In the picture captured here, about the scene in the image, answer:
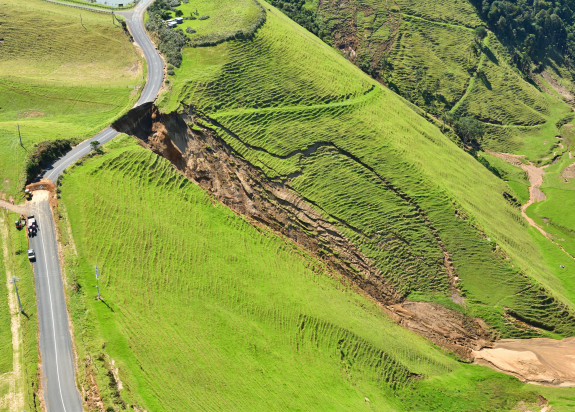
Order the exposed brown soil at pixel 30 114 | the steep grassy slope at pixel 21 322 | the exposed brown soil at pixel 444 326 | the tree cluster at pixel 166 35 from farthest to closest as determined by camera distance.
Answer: the tree cluster at pixel 166 35 < the exposed brown soil at pixel 30 114 < the exposed brown soil at pixel 444 326 < the steep grassy slope at pixel 21 322

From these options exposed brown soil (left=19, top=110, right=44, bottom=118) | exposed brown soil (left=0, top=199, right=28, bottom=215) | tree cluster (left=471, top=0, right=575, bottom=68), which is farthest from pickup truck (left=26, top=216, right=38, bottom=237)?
tree cluster (left=471, top=0, right=575, bottom=68)

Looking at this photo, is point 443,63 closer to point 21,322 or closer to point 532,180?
point 532,180

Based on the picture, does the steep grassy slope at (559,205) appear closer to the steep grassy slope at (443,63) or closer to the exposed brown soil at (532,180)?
the exposed brown soil at (532,180)

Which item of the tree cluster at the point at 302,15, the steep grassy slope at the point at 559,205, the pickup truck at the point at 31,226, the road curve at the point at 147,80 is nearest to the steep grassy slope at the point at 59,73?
the road curve at the point at 147,80

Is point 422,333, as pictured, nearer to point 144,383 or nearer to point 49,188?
point 144,383

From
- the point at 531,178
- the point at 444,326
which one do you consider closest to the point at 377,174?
the point at 444,326

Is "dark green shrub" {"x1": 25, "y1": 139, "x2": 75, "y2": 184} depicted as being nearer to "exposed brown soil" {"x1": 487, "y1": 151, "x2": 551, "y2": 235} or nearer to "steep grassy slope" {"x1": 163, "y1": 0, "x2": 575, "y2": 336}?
"steep grassy slope" {"x1": 163, "y1": 0, "x2": 575, "y2": 336}
